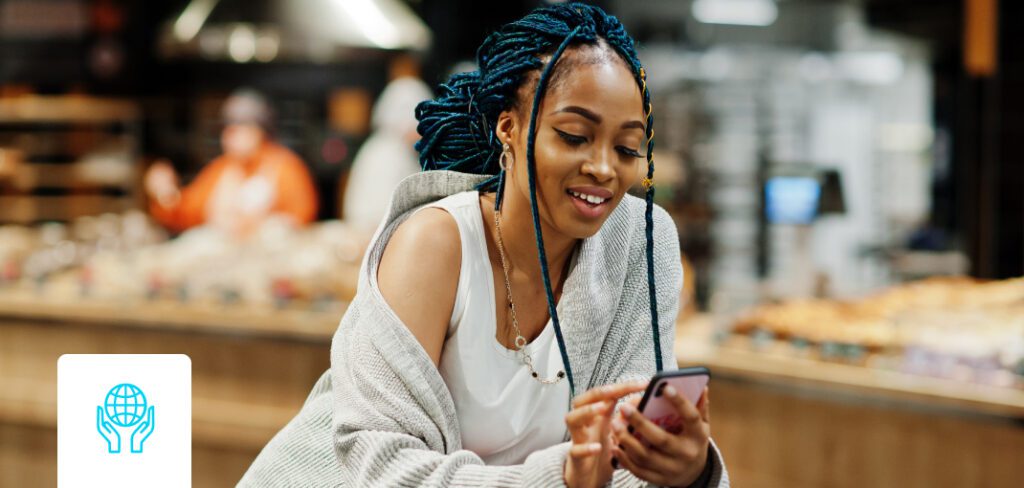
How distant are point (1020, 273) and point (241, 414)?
167 inches

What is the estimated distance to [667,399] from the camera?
3.70ft

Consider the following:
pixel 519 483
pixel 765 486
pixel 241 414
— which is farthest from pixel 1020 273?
pixel 519 483

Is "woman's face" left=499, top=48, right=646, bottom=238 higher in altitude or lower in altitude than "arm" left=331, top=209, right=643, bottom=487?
higher

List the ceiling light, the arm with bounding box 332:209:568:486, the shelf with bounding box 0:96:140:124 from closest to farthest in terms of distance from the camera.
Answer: the arm with bounding box 332:209:568:486
the ceiling light
the shelf with bounding box 0:96:140:124

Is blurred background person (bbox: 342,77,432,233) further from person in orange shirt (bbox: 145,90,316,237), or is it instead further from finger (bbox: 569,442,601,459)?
finger (bbox: 569,442,601,459)

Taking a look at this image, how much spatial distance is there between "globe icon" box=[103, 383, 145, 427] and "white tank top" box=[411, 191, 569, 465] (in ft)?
1.50

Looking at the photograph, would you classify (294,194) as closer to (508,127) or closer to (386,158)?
(386,158)

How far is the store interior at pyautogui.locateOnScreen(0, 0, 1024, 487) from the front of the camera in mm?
3242

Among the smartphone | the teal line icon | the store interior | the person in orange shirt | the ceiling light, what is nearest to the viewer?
the smartphone

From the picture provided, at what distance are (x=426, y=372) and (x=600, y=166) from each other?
35 cm

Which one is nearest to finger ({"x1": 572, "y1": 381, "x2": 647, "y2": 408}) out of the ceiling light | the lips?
the lips

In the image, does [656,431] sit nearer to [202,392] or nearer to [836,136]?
[202,392]

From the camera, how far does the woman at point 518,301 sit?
49.2 inches

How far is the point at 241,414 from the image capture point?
13.1 ft
